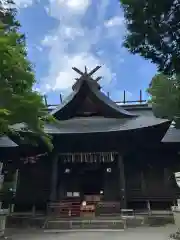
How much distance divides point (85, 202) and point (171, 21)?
469 inches

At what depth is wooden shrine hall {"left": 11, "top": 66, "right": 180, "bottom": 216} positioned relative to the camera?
16.4 meters

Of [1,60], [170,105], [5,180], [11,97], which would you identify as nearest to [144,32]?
[1,60]

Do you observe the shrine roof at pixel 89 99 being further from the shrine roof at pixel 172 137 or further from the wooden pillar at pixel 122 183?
the wooden pillar at pixel 122 183

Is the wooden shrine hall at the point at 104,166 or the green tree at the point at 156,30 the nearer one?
the green tree at the point at 156,30

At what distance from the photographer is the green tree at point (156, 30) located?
5.92 metres

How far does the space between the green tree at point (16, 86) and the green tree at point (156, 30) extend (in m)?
2.79

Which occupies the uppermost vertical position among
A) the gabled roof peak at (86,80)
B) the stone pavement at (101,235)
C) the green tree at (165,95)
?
the gabled roof peak at (86,80)

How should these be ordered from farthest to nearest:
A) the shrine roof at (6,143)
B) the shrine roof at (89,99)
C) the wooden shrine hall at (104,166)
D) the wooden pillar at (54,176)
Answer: the shrine roof at (89,99) → the shrine roof at (6,143) → the wooden shrine hall at (104,166) → the wooden pillar at (54,176)

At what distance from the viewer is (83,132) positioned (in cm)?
1619

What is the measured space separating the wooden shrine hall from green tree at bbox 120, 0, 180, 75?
942 cm

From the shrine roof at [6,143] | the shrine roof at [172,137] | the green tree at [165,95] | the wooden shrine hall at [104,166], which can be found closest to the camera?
the green tree at [165,95]

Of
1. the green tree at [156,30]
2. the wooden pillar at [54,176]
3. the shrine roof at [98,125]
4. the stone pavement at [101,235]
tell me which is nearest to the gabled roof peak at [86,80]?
the shrine roof at [98,125]

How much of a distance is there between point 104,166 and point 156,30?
41.1ft

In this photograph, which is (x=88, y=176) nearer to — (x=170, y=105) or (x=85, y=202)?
(x=85, y=202)
